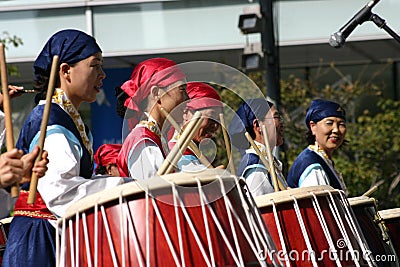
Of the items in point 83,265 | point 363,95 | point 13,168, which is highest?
point 363,95

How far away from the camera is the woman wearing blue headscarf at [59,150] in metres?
2.91

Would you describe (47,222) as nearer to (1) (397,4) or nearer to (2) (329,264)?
(2) (329,264)

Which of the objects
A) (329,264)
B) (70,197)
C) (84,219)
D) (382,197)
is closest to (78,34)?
(70,197)

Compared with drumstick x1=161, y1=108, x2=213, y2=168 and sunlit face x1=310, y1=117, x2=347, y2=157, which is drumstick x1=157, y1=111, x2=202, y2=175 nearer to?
drumstick x1=161, y1=108, x2=213, y2=168

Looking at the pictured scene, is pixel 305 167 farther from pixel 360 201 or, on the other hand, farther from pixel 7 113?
pixel 7 113

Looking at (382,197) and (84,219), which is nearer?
(84,219)

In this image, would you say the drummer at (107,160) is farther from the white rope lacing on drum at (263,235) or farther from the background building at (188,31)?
the background building at (188,31)

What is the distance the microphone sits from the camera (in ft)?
13.2

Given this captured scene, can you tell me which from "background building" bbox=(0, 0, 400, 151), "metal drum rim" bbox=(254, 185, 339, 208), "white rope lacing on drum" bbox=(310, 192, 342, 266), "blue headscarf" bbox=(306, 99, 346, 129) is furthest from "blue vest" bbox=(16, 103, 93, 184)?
"background building" bbox=(0, 0, 400, 151)

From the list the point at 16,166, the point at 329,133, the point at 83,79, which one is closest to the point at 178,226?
the point at 16,166

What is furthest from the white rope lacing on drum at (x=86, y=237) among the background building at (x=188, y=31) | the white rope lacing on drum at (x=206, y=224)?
the background building at (x=188, y=31)

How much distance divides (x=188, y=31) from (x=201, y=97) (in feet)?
19.3

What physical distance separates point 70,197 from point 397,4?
695cm

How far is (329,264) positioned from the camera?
3109 mm
